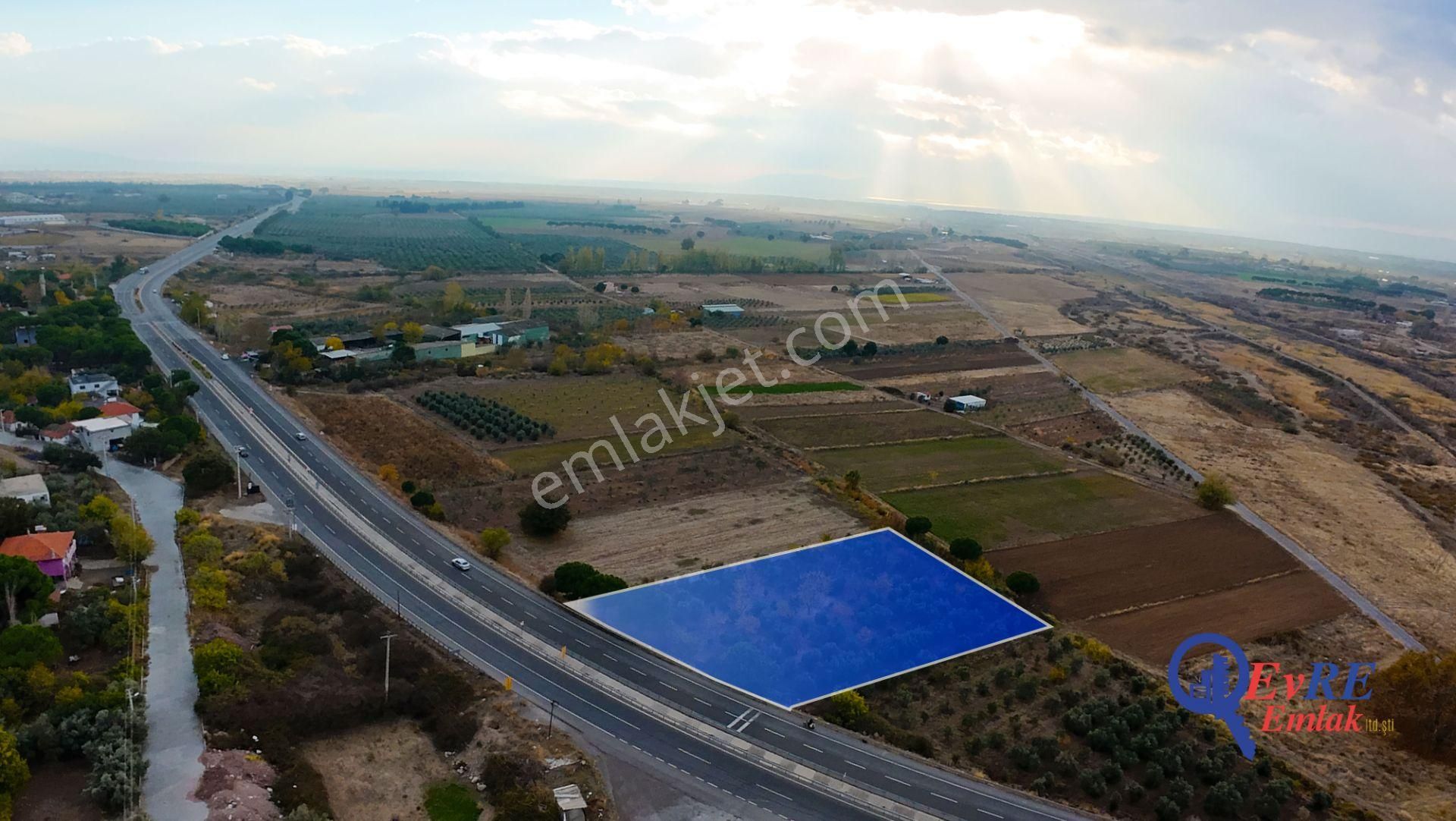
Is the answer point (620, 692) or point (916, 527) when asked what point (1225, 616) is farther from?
point (620, 692)

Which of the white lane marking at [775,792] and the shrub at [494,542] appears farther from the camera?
the shrub at [494,542]

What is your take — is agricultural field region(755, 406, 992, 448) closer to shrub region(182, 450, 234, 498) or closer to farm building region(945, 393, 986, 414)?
farm building region(945, 393, 986, 414)

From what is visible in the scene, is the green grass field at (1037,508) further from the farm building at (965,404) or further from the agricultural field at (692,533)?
the farm building at (965,404)

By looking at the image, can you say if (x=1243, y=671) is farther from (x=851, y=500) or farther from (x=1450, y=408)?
(x=1450, y=408)

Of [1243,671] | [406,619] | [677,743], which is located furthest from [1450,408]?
[406,619]

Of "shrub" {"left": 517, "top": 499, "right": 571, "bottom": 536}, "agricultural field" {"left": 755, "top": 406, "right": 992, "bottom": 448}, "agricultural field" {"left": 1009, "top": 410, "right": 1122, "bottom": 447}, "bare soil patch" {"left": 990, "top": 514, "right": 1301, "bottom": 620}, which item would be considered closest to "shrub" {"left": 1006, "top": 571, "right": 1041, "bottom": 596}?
"bare soil patch" {"left": 990, "top": 514, "right": 1301, "bottom": 620}

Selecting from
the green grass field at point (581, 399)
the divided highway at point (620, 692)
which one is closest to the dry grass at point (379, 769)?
the divided highway at point (620, 692)
